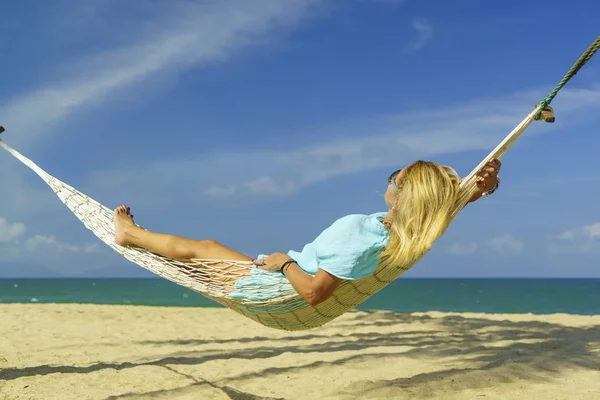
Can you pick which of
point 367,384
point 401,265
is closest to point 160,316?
point 367,384

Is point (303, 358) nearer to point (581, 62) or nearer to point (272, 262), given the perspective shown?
point (272, 262)

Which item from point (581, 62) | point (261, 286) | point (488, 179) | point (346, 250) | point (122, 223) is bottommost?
point (261, 286)

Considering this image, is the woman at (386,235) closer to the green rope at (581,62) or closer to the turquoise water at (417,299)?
the green rope at (581,62)

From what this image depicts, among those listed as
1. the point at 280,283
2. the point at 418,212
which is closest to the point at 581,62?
the point at 418,212

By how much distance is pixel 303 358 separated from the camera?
5070mm

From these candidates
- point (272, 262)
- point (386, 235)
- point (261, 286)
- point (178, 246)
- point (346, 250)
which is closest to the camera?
point (346, 250)

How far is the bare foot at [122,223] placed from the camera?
9.74 feet

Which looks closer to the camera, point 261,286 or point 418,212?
point 418,212

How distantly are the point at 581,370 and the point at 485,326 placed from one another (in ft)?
8.81

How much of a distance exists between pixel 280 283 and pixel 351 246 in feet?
1.35

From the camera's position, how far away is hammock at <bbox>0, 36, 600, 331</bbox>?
2459 millimetres

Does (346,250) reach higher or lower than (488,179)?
lower

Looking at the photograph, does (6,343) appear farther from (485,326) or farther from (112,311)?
(485,326)

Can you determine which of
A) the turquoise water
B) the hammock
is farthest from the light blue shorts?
the turquoise water
